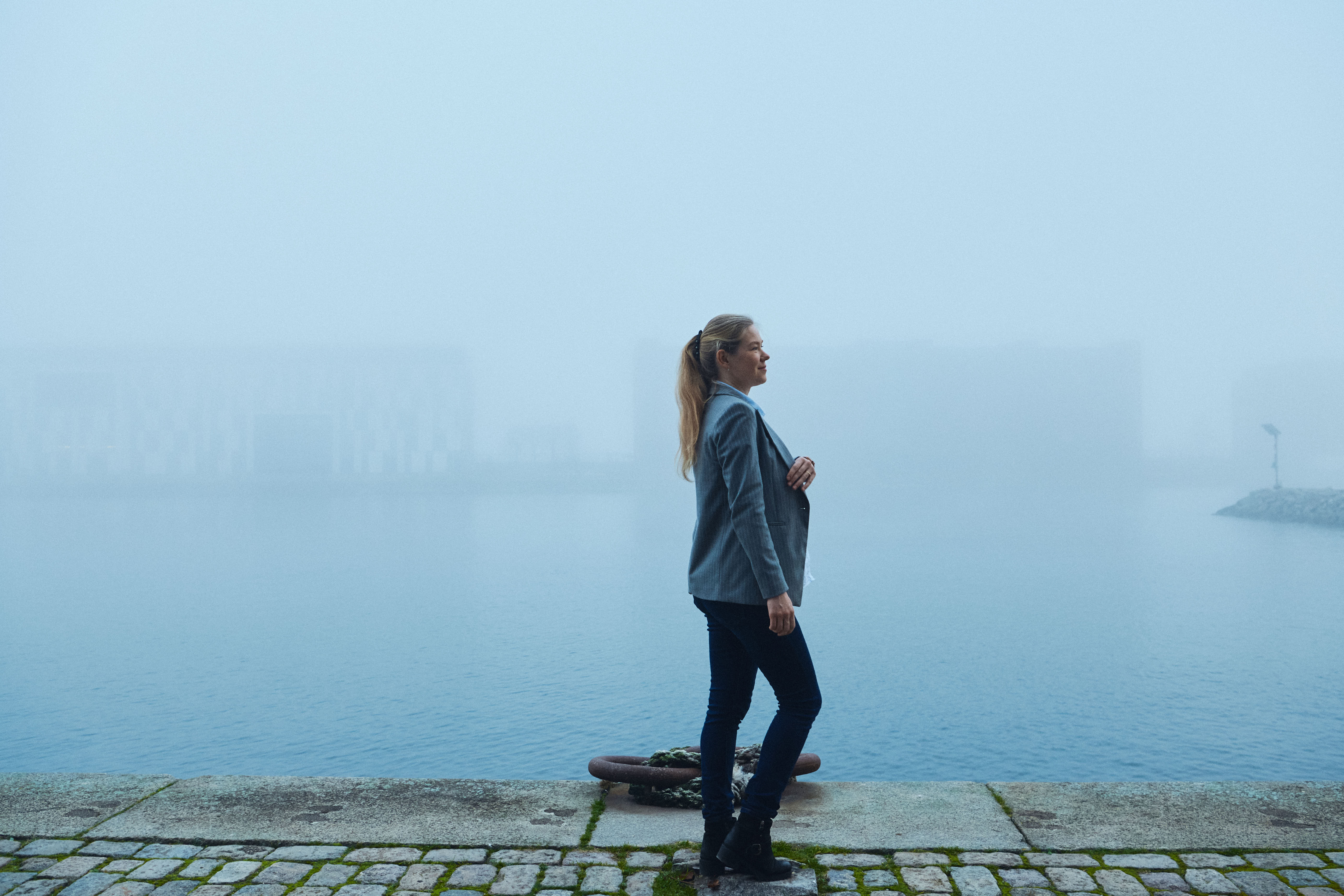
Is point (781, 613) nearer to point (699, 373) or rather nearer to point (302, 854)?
point (699, 373)

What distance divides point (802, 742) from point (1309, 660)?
803 inches

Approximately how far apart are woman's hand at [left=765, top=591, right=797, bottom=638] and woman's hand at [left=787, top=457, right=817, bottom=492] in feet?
1.00

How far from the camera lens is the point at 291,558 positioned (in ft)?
125

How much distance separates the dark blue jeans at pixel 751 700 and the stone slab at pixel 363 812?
590 mm

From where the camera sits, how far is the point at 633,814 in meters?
3.12

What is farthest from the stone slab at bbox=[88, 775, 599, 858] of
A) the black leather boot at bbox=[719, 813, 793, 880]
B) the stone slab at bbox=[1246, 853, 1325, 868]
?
the stone slab at bbox=[1246, 853, 1325, 868]

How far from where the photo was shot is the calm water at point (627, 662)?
12836 millimetres

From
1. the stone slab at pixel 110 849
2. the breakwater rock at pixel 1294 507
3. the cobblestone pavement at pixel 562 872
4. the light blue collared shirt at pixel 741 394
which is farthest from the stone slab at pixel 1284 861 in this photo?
the breakwater rock at pixel 1294 507

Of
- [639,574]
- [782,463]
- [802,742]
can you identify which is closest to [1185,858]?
[802,742]

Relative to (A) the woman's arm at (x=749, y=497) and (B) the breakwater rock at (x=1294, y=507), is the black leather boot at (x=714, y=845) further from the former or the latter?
(B) the breakwater rock at (x=1294, y=507)

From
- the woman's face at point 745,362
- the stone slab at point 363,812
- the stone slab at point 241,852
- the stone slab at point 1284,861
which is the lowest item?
the stone slab at point 363,812

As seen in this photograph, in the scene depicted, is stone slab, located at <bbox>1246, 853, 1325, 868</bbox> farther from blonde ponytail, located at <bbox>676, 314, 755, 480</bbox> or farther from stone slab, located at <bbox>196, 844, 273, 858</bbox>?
stone slab, located at <bbox>196, 844, 273, 858</bbox>

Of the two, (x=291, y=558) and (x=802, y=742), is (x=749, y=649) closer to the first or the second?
(x=802, y=742)

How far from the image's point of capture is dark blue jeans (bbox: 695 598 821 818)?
98.6 inches
